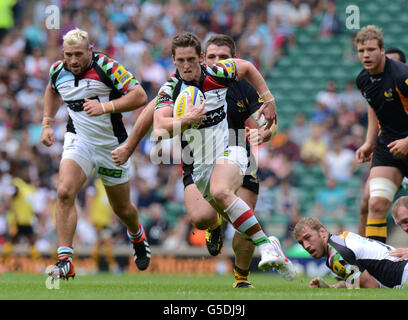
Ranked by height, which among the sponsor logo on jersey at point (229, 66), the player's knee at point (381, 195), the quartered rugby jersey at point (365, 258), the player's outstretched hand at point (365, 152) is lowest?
the quartered rugby jersey at point (365, 258)

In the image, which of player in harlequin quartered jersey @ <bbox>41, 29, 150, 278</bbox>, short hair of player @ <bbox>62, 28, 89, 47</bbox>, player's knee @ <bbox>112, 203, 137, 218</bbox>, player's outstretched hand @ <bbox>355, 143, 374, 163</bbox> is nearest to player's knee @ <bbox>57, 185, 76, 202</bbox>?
player in harlequin quartered jersey @ <bbox>41, 29, 150, 278</bbox>

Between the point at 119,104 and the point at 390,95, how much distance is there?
2.89 metres

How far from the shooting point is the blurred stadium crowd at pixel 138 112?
1517 centimetres

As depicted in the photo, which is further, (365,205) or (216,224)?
(365,205)

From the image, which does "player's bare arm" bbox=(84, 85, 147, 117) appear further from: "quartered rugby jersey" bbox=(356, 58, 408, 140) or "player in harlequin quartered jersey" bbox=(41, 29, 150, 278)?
"quartered rugby jersey" bbox=(356, 58, 408, 140)

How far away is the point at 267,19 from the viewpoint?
18.6 metres

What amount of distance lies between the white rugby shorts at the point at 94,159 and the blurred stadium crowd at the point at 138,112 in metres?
5.86

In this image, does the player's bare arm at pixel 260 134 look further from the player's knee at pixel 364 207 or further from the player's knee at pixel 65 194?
the player's knee at pixel 65 194

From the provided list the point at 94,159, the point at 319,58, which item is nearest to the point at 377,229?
the point at 94,159

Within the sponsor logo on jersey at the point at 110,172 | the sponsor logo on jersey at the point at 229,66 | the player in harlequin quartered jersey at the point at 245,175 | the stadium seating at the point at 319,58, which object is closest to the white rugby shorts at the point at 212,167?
the player in harlequin quartered jersey at the point at 245,175

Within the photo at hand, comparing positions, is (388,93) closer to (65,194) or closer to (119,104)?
(119,104)

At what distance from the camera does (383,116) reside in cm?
841
